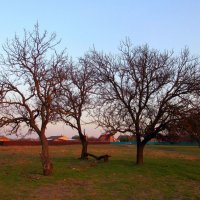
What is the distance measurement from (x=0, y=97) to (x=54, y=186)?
5.79m

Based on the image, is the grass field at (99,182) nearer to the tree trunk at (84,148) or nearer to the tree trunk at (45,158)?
the tree trunk at (45,158)

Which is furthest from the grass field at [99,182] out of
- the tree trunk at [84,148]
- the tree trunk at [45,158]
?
the tree trunk at [84,148]

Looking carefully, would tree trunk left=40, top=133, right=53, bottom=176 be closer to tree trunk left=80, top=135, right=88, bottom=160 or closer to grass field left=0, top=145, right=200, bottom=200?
grass field left=0, top=145, right=200, bottom=200

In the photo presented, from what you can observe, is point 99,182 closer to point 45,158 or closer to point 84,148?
point 45,158

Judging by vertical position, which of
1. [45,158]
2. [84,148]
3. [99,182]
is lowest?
[99,182]

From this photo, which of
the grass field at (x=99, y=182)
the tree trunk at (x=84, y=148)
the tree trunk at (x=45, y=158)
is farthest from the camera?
the tree trunk at (x=84, y=148)

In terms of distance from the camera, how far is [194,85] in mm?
24938

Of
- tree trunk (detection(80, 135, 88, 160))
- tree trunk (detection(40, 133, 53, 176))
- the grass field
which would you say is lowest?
the grass field

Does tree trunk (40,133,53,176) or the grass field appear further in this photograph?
tree trunk (40,133,53,176)

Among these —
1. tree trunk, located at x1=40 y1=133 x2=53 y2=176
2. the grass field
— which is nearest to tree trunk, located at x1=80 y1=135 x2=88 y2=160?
the grass field

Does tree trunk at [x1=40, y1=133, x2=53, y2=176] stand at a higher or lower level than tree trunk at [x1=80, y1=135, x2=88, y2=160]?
lower

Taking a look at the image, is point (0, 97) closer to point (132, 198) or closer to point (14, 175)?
point (14, 175)

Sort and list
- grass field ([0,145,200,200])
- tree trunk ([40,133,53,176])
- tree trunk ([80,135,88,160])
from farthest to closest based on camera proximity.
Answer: tree trunk ([80,135,88,160]), tree trunk ([40,133,53,176]), grass field ([0,145,200,200])

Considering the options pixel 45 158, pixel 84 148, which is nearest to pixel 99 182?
pixel 45 158
